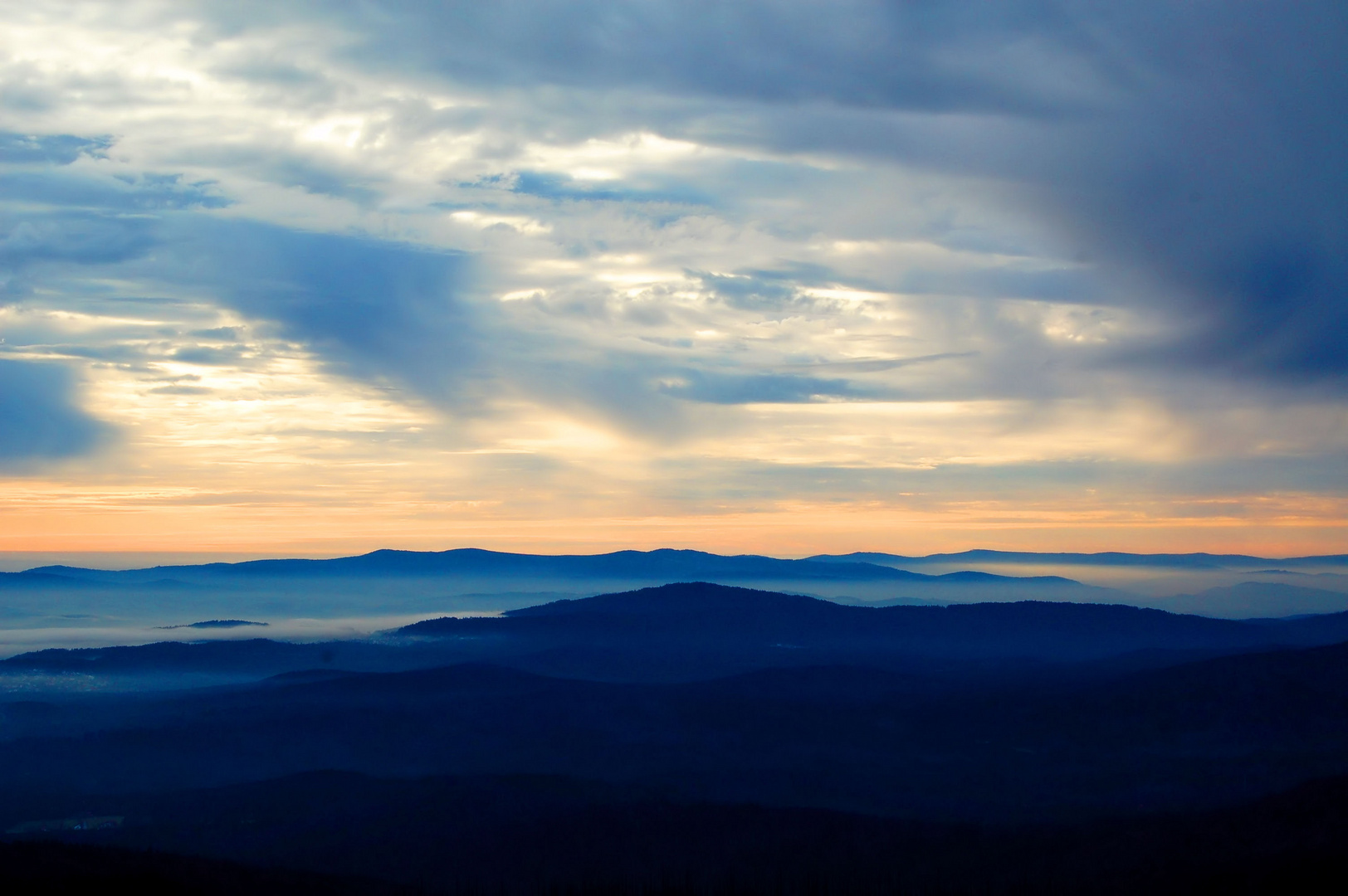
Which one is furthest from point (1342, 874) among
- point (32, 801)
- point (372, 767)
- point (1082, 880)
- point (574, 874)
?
point (32, 801)

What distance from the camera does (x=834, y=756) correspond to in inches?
6914

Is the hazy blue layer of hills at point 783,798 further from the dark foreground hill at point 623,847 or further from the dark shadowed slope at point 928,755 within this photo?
the dark shadowed slope at point 928,755

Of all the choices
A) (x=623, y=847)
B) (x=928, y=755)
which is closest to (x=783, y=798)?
(x=623, y=847)

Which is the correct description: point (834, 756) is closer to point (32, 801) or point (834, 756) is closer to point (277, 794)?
point (277, 794)

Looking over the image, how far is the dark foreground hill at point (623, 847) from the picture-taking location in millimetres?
82688

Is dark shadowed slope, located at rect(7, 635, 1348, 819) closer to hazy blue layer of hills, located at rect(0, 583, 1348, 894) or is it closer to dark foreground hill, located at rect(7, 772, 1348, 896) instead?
hazy blue layer of hills, located at rect(0, 583, 1348, 894)

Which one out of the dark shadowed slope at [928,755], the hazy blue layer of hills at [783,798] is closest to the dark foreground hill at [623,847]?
the hazy blue layer of hills at [783,798]

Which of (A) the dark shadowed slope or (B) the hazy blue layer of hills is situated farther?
(A) the dark shadowed slope

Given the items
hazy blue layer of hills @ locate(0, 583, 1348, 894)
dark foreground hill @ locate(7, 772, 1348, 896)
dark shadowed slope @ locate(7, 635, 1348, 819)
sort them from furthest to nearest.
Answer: dark shadowed slope @ locate(7, 635, 1348, 819) < hazy blue layer of hills @ locate(0, 583, 1348, 894) < dark foreground hill @ locate(7, 772, 1348, 896)

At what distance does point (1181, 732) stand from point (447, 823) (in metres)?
117

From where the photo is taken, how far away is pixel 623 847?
11312cm

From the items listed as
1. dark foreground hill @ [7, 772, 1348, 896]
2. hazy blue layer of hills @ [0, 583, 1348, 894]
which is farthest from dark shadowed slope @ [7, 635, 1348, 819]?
dark foreground hill @ [7, 772, 1348, 896]

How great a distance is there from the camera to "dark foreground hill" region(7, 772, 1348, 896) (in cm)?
8269

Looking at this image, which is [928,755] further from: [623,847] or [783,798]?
[623,847]
